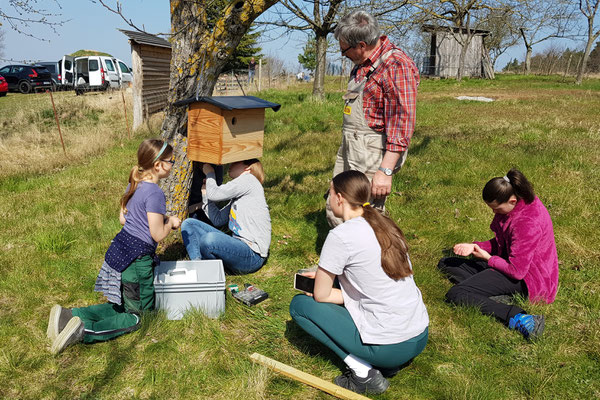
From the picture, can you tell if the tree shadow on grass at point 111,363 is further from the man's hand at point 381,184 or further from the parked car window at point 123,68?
the parked car window at point 123,68

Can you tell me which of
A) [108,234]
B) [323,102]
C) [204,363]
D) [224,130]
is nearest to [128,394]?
[204,363]

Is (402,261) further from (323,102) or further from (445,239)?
(323,102)

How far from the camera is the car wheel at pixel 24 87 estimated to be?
24.6 meters

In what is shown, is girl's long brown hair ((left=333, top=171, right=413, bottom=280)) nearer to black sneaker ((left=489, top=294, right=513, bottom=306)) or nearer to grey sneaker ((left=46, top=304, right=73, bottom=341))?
black sneaker ((left=489, top=294, right=513, bottom=306))

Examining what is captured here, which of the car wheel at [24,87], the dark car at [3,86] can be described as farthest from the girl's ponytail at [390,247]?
the car wheel at [24,87]

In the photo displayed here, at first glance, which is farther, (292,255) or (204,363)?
(292,255)

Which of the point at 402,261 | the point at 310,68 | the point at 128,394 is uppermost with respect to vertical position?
the point at 310,68

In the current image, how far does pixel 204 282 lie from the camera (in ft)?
11.0

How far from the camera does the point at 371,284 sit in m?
2.62

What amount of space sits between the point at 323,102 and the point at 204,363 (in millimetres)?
11069

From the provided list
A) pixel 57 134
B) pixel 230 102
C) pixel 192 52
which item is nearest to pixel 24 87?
pixel 57 134

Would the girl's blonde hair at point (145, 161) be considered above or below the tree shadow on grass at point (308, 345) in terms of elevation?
above

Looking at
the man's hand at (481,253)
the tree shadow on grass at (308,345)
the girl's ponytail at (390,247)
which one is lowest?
the tree shadow on grass at (308,345)

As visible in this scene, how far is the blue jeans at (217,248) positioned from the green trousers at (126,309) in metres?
0.69
